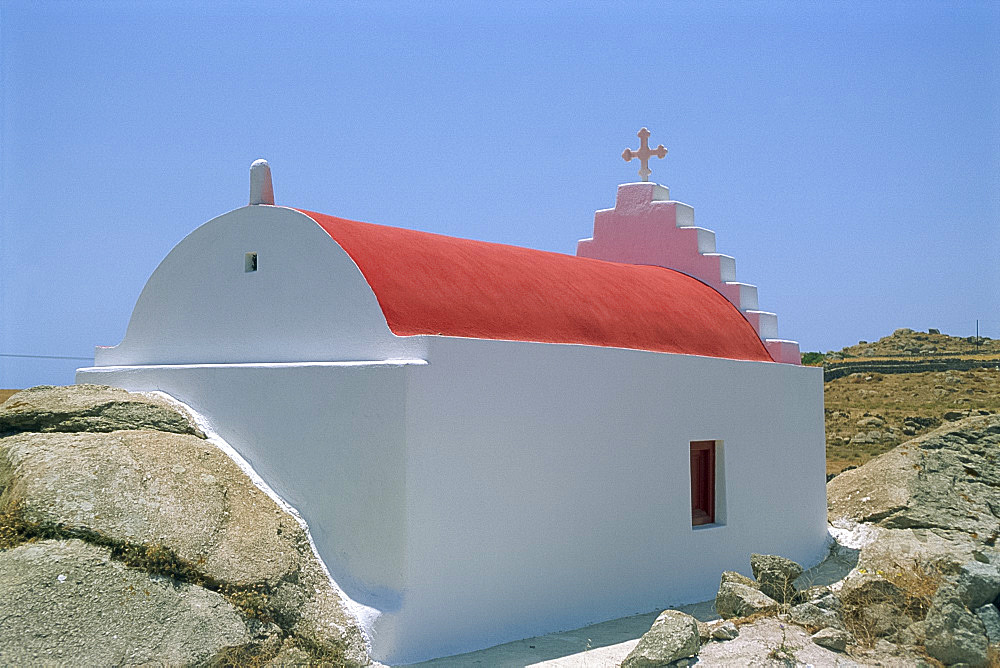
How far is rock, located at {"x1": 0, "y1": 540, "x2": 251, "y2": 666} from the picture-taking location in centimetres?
578

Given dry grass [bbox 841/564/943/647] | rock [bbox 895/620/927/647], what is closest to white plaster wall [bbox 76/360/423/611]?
dry grass [bbox 841/564/943/647]

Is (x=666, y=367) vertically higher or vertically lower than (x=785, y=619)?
higher

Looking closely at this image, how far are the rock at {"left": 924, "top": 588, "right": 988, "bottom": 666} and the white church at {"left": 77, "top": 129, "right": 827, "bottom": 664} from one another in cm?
286

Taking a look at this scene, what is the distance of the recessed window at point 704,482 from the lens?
33.9 ft

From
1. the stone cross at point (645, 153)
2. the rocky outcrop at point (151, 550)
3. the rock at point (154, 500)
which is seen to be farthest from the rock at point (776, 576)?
the stone cross at point (645, 153)

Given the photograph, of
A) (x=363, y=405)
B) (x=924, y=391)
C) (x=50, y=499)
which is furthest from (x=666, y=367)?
(x=924, y=391)

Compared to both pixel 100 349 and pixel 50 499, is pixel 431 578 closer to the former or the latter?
pixel 50 499

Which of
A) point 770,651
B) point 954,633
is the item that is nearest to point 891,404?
point 954,633

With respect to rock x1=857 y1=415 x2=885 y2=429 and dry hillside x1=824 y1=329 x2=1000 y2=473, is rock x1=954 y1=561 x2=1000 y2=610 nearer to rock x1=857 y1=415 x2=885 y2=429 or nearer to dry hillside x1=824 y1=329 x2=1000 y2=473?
dry hillside x1=824 y1=329 x2=1000 y2=473

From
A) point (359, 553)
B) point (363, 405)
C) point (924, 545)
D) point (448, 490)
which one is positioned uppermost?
point (363, 405)

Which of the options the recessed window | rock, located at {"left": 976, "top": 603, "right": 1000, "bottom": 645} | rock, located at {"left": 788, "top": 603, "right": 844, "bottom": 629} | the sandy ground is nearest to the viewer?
the sandy ground

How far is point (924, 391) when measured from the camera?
33438mm

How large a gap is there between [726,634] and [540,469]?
2.04m

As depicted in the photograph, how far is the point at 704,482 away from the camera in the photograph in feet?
34.3
